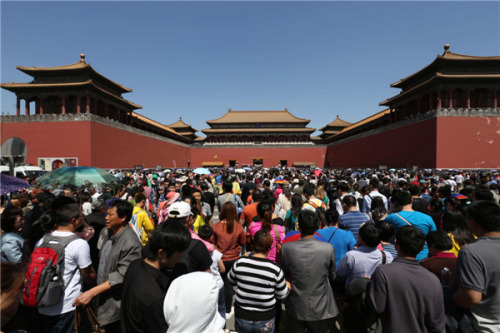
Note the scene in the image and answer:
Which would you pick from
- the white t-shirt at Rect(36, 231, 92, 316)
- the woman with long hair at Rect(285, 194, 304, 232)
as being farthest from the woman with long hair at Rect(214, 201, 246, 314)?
the white t-shirt at Rect(36, 231, 92, 316)

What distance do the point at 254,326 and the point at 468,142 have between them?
2244 cm

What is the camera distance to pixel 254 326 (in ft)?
6.49

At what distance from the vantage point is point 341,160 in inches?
1352

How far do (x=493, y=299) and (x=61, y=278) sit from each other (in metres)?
3.16

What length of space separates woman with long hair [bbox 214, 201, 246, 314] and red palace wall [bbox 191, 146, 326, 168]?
1355 inches

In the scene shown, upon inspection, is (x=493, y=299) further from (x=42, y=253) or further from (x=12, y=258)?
(x=12, y=258)

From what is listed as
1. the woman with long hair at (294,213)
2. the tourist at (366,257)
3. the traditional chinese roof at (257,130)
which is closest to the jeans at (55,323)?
the tourist at (366,257)

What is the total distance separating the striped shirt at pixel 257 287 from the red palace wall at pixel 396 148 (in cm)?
2043

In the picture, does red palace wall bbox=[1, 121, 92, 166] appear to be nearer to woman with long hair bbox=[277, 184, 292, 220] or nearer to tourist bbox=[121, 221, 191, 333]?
woman with long hair bbox=[277, 184, 292, 220]

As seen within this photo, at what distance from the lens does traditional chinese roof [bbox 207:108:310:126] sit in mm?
39969

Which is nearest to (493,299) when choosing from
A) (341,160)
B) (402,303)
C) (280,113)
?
(402,303)

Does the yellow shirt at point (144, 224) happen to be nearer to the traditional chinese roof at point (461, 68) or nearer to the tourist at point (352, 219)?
the tourist at point (352, 219)

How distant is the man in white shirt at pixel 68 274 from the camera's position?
2.03 m

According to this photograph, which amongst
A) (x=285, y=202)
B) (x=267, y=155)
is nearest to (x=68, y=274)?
(x=285, y=202)
